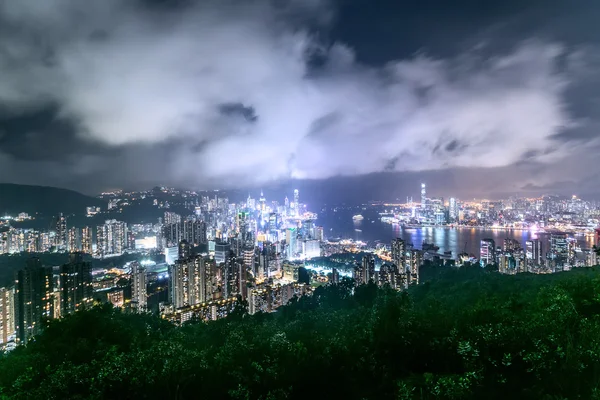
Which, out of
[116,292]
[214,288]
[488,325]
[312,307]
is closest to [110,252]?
[116,292]

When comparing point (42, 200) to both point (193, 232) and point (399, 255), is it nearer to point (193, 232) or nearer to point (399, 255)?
point (193, 232)

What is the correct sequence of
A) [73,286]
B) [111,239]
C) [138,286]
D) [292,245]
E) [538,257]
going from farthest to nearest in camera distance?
1. [292,245]
2. [111,239]
3. [538,257]
4. [138,286]
5. [73,286]

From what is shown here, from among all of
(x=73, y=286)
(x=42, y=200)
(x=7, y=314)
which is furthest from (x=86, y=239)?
(x=7, y=314)

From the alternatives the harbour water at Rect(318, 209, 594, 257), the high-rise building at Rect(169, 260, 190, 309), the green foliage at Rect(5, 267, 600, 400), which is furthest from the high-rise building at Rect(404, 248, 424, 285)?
the green foliage at Rect(5, 267, 600, 400)

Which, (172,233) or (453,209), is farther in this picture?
(453,209)

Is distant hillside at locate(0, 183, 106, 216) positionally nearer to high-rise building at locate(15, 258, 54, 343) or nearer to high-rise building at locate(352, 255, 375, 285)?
high-rise building at locate(15, 258, 54, 343)

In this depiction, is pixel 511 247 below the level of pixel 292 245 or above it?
above
